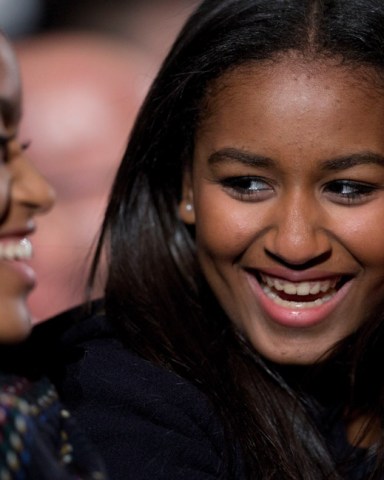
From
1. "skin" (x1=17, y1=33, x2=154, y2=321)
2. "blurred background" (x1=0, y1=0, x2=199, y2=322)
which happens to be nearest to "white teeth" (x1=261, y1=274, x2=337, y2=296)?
"blurred background" (x1=0, y1=0, x2=199, y2=322)

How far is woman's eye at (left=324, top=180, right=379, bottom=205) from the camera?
200 centimetres

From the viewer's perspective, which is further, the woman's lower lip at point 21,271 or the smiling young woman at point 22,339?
the woman's lower lip at point 21,271

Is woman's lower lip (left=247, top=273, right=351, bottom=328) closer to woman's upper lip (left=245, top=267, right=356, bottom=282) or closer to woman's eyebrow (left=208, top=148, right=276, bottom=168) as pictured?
woman's upper lip (left=245, top=267, right=356, bottom=282)

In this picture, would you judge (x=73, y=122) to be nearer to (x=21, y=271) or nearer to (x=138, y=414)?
(x=138, y=414)

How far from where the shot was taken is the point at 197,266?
2.32m

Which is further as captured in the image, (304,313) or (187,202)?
(187,202)

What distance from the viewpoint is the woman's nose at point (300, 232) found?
77.4 inches

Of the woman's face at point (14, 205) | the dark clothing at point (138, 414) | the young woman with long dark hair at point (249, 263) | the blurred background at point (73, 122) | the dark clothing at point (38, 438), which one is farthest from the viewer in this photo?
the blurred background at point (73, 122)

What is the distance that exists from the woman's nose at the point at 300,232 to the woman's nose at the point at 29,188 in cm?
50

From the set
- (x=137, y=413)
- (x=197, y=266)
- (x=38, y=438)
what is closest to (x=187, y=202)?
(x=197, y=266)

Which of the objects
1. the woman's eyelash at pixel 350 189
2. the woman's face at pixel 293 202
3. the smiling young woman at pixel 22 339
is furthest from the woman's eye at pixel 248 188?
the smiling young woman at pixel 22 339

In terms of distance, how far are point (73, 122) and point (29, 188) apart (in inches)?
80.9

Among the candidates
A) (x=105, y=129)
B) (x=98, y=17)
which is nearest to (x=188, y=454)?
(x=105, y=129)

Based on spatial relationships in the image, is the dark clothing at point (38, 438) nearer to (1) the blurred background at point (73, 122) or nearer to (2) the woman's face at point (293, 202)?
(2) the woman's face at point (293, 202)
